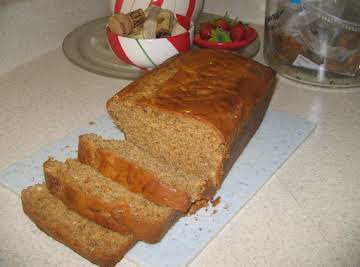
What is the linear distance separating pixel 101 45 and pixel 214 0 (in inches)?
41.8

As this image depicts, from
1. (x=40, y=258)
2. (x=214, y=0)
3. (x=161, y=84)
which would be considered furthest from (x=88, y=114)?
(x=214, y=0)

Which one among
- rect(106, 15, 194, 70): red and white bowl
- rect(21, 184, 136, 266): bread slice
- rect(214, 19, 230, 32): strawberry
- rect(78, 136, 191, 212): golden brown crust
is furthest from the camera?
rect(214, 19, 230, 32): strawberry

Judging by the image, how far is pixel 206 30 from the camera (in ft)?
9.28

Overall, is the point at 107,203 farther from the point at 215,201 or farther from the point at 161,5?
the point at 161,5

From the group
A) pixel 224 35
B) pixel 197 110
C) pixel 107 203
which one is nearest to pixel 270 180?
pixel 197 110

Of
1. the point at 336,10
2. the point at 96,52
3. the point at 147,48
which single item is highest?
the point at 336,10

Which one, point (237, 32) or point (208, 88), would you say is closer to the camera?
point (208, 88)

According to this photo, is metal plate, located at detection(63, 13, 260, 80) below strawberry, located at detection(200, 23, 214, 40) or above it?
below

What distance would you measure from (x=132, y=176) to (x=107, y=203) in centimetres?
17

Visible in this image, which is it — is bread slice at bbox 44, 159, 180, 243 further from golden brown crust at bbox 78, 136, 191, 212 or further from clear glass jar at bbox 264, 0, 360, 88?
clear glass jar at bbox 264, 0, 360, 88

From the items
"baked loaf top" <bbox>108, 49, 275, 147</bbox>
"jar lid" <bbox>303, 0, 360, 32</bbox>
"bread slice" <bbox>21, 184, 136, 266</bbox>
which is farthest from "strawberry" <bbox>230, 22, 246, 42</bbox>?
"bread slice" <bbox>21, 184, 136, 266</bbox>

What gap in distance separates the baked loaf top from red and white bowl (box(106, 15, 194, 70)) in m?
0.34

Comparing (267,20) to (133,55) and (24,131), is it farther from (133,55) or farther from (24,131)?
(24,131)

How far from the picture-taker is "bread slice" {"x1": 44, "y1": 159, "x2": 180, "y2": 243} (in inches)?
59.6
